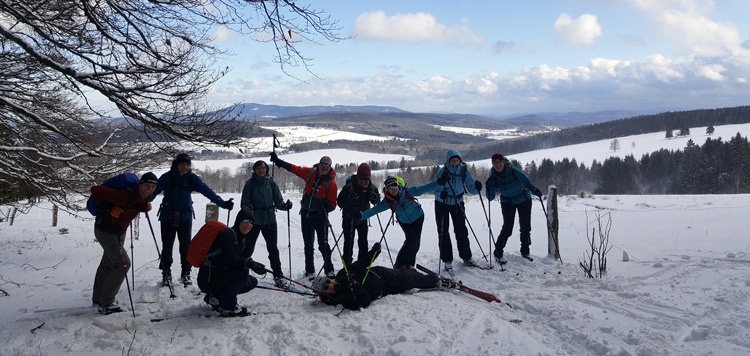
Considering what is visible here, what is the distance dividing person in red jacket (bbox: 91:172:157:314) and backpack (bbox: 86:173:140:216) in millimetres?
51

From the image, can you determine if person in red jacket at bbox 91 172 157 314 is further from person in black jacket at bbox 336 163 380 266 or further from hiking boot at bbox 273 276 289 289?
person in black jacket at bbox 336 163 380 266

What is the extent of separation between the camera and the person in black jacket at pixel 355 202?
734cm

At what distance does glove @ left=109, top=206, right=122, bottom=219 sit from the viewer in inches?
200

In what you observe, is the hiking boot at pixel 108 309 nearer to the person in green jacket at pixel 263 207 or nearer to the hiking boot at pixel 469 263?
the person in green jacket at pixel 263 207

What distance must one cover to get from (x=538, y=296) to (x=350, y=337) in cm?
284

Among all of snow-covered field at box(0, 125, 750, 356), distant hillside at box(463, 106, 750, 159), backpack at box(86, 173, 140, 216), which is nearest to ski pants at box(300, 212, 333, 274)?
snow-covered field at box(0, 125, 750, 356)

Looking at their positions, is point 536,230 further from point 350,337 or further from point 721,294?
point 350,337

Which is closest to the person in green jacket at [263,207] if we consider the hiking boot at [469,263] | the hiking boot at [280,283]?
the hiking boot at [280,283]

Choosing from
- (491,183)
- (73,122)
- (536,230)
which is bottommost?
(536,230)

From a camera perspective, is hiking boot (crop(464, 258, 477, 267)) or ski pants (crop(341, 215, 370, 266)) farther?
hiking boot (crop(464, 258, 477, 267))

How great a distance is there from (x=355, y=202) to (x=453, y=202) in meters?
1.72

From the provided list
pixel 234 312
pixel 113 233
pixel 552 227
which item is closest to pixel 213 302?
pixel 234 312

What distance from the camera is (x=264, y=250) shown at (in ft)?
34.3

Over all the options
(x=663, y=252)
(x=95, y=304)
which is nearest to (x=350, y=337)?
(x=95, y=304)
